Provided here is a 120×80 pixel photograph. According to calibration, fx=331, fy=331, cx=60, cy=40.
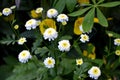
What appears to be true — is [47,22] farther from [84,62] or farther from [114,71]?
[114,71]

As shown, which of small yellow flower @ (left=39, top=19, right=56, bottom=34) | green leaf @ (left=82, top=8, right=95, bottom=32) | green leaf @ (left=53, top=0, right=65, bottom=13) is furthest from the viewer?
small yellow flower @ (left=39, top=19, right=56, bottom=34)

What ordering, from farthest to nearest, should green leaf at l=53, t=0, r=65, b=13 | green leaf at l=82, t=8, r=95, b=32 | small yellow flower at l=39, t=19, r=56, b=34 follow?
small yellow flower at l=39, t=19, r=56, b=34 < green leaf at l=53, t=0, r=65, b=13 < green leaf at l=82, t=8, r=95, b=32

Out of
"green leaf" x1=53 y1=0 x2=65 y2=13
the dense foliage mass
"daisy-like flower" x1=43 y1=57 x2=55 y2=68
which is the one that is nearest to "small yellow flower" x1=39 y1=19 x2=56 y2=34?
the dense foliage mass

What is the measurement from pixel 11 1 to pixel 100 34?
52 cm

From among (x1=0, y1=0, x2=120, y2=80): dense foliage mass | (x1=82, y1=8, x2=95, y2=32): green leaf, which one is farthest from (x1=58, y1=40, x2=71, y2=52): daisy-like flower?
(x1=82, y1=8, x2=95, y2=32): green leaf

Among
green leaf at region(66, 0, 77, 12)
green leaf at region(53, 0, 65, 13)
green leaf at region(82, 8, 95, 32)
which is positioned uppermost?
green leaf at region(53, 0, 65, 13)

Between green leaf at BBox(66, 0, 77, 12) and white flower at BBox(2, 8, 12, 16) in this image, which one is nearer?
green leaf at BBox(66, 0, 77, 12)

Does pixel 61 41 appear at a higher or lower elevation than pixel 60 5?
lower

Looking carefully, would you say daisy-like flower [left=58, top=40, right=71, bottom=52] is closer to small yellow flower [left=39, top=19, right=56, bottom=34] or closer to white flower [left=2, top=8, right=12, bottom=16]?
small yellow flower [left=39, top=19, right=56, bottom=34]

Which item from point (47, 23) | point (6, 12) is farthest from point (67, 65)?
point (6, 12)

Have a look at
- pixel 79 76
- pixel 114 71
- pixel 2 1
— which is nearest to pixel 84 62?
pixel 79 76

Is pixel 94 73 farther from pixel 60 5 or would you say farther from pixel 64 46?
pixel 60 5

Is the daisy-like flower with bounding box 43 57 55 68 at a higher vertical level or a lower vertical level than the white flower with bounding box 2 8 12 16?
Result: lower

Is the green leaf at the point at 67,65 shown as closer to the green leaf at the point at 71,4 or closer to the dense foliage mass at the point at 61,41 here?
the dense foliage mass at the point at 61,41
